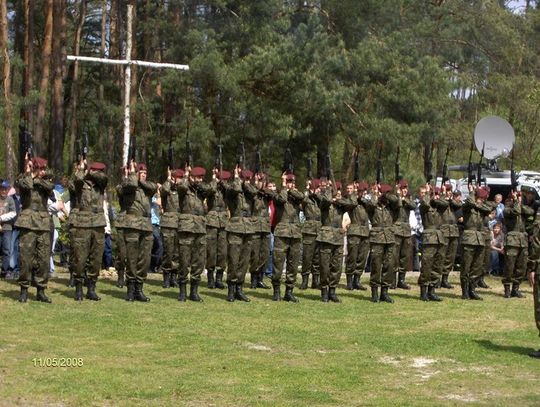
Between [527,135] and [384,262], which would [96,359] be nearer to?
[384,262]

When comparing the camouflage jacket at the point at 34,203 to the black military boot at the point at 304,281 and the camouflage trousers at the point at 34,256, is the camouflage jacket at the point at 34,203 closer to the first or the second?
the camouflage trousers at the point at 34,256

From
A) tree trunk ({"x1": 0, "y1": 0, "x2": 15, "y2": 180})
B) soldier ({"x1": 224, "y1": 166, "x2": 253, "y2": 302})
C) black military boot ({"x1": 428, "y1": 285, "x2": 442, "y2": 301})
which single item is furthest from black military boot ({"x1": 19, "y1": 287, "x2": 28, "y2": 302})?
tree trunk ({"x1": 0, "y1": 0, "x2": 15, "y2": 180})

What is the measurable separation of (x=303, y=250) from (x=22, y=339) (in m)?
6.74

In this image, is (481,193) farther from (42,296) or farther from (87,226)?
(42,296)

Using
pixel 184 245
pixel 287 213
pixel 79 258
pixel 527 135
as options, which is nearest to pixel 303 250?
pixel 287 213

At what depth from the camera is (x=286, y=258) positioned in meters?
15.3

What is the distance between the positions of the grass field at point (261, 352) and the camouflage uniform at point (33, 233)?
0.38 m

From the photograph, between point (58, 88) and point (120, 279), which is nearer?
point (120, 279)

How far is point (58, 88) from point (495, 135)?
14381mm

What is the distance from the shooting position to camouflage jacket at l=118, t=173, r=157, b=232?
14133mm

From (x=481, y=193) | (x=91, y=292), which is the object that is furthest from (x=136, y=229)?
(x=481, y=193)

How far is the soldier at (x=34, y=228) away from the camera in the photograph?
13289mm

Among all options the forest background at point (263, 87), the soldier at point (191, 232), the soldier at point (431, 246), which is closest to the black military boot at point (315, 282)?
the soldier at point (431, 246)

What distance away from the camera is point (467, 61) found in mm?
42438
